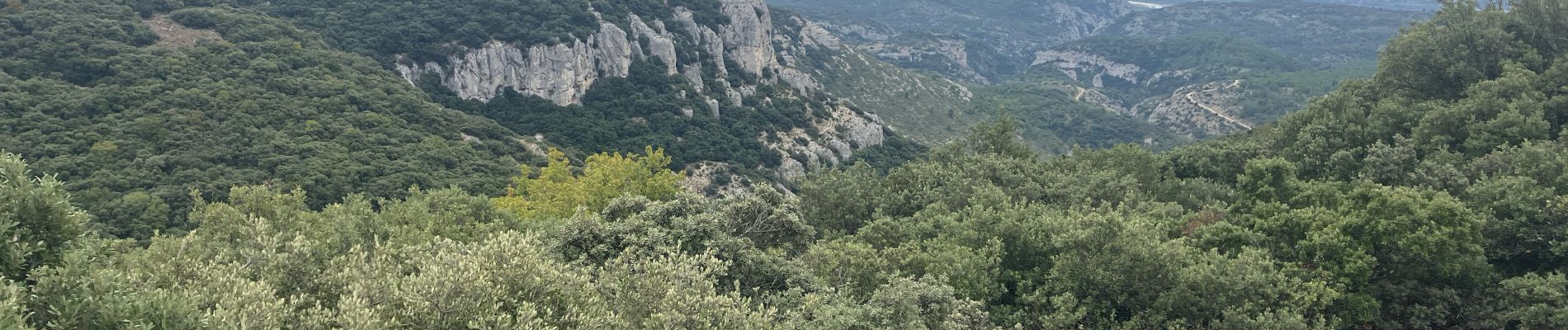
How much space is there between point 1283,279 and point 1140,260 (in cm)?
420

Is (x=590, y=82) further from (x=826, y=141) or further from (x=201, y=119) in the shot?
(x=201, y=119)

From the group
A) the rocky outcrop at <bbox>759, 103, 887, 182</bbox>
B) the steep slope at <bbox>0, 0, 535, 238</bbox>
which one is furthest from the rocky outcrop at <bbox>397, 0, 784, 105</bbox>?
the rocky outcrop at <bbox>759, 103, 887, 182</bbox>

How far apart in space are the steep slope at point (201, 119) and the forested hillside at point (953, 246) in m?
5.40

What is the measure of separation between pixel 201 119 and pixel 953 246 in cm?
7795

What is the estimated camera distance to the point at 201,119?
242 feet

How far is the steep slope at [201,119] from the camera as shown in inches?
2453

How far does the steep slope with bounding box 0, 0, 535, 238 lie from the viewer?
62.3 metres

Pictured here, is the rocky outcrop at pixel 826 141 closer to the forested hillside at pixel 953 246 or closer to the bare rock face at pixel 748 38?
the bare rock face at pixel 748 38

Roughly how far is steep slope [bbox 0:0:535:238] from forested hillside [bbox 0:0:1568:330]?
540cm

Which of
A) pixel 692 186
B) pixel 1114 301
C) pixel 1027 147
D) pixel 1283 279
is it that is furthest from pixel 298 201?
pixel 692 186

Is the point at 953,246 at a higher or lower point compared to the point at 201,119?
higher

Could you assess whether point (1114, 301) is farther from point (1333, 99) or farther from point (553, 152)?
point (553, 152)

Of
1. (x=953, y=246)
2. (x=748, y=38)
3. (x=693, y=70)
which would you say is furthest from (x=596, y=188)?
(x=748, y=38)

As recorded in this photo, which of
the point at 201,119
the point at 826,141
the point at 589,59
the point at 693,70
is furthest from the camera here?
the point at 693,70
